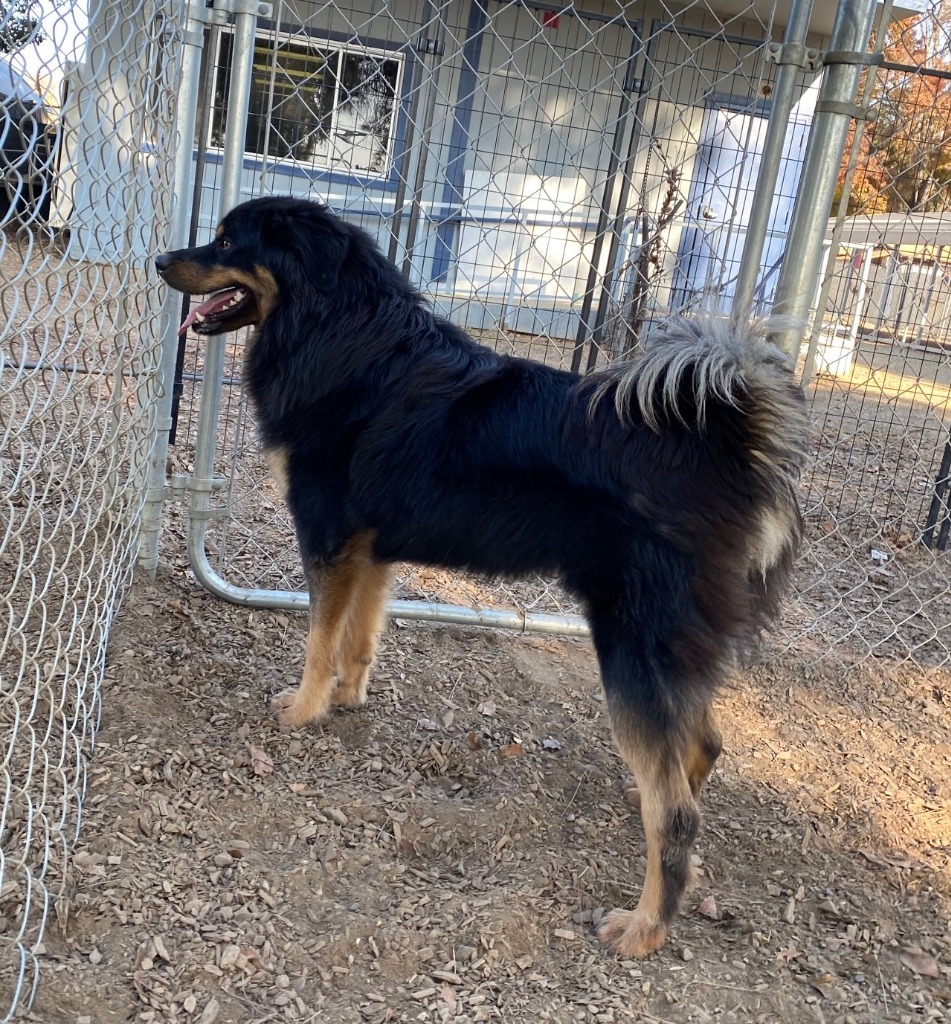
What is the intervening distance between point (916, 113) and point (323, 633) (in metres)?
3.88

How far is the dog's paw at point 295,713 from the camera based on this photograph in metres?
3.10

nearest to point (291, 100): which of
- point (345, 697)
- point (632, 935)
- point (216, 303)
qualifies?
point (216, 303)

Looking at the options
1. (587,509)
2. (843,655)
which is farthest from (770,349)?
(843,655)

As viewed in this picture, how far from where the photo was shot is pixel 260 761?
2.87 m

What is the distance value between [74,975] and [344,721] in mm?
1394

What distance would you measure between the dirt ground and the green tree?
73.1 inches

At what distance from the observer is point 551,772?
308 centimetres

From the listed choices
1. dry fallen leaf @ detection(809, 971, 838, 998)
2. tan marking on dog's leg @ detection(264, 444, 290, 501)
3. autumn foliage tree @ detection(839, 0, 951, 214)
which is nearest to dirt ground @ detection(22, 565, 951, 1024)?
dry fallen leaf @ detection(809, 971, 838, 998)

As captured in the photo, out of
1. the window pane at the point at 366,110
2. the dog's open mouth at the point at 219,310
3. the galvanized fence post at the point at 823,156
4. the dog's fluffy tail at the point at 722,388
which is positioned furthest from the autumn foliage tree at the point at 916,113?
the window pane at the point at 366,110

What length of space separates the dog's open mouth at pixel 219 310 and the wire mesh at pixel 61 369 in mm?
198

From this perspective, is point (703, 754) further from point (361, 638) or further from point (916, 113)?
point (916, 113)

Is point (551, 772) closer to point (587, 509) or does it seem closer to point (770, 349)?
point (587, 509)

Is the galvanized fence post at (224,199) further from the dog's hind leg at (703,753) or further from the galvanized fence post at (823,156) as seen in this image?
the dog's hind leg at (703,753)

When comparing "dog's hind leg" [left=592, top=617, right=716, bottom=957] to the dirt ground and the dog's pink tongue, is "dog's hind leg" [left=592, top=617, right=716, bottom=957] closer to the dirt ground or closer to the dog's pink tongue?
the dirt ground
